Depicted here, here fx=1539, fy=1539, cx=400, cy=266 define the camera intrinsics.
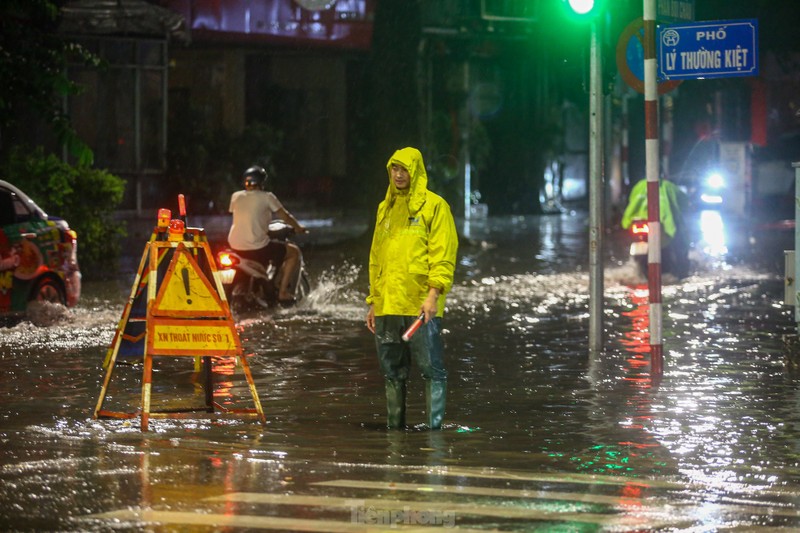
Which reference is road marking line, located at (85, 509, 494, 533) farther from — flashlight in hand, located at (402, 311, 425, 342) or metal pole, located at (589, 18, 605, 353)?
metal pole, located at (589, 18, 605, 353)

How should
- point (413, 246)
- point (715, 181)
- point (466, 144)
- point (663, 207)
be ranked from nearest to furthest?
point (413, 246), point (663, 207), point (715, 181), point (466, 144)

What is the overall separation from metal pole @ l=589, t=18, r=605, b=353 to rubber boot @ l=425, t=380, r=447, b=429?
4.10 m

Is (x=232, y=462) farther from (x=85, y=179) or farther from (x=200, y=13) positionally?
(x=200, y=13)

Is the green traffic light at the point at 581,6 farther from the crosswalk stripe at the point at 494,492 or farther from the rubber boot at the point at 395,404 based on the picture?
the crosswalk stripe at the point at 494,492

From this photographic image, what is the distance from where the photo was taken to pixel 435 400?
935cm

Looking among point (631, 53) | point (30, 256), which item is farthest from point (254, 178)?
point (631, 53)

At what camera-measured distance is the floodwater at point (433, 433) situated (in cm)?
701

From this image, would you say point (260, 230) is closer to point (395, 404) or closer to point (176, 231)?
point (176, 231)

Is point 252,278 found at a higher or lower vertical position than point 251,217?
lower

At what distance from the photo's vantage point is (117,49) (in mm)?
30797

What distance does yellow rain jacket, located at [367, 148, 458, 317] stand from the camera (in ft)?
29.8

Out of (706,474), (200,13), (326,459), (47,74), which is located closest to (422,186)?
(326,459)

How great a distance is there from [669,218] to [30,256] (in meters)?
8.71

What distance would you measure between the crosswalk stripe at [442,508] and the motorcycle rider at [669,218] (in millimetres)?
12595
